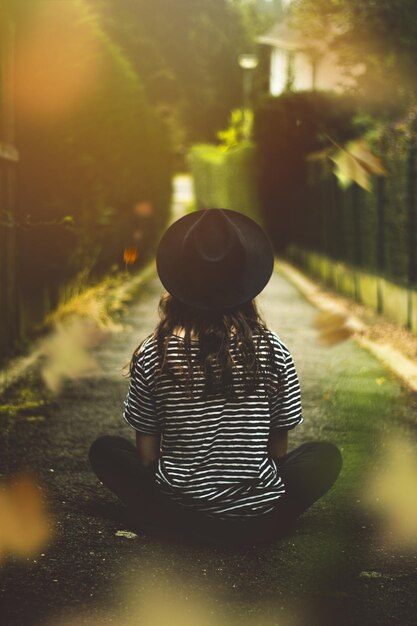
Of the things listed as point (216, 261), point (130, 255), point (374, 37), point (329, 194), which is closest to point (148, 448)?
point (216, 261)

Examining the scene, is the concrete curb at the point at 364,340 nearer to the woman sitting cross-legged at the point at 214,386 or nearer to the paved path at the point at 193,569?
the paved path at the point at 193,569

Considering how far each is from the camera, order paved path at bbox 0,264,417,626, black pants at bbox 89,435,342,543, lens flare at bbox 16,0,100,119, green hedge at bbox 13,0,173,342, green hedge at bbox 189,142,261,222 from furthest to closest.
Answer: green hedge at bbox 189,142,261,222 < green hedge at bbox 13,0,173,342 < lens flare at bbox 16,0,100,119 < black pants at bbox 89,435,342,543 < paved path at bbox 0,264,417,626

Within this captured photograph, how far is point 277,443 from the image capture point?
4.29m

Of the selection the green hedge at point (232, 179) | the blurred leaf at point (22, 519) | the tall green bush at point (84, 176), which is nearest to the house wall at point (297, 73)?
the green hedge at point (232, 179)

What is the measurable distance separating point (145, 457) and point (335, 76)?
40.5 meters

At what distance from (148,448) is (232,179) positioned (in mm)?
25889

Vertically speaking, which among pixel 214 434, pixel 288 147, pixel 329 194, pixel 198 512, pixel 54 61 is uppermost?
pixel 54 61

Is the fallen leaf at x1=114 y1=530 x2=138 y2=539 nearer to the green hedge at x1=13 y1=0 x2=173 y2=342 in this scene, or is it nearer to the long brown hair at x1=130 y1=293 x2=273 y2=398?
the long brown hair at x1=130 y1=293 x2=273 y2=398

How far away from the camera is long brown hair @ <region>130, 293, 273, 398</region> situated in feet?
12.9

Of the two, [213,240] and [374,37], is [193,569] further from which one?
[374,37]

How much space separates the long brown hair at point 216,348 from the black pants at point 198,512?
523 mm

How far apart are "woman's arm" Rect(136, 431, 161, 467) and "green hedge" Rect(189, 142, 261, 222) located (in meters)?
21.6

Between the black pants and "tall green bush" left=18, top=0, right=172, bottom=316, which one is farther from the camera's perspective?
"tall green bush" left=18, top=0, right=172, bottom=316

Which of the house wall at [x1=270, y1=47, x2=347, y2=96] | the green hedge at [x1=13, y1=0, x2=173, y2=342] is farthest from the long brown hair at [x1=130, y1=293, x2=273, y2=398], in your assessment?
the house wall at [x1=270, y1=47, x2=347, y2=96]
